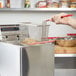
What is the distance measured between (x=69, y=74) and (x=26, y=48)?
1.13 m

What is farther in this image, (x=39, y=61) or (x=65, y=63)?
(x=65, y=63)

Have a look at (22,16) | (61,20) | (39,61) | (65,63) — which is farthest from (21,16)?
(39,61)

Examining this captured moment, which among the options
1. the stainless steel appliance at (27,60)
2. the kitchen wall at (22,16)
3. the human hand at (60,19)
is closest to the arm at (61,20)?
the human hand at (60,19)

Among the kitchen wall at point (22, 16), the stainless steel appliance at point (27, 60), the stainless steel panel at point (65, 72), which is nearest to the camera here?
the stainless steel appliance at point (27, 60)

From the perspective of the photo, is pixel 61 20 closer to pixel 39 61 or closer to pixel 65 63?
pixel 39 61

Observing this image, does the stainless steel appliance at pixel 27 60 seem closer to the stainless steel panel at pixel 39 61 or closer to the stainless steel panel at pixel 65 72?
the stainless steel panel at pixel 39 61

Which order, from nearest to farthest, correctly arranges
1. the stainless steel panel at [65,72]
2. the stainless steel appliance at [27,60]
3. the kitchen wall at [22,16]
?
the stainless steel appliance at [27,60], the stainless steel panel at [65,72], the kitchen wall at [22,16]

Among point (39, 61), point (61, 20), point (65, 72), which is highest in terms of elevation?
point (61, 20)

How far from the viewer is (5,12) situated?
7.10 feet

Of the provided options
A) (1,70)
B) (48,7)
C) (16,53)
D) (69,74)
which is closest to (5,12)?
(48,7)

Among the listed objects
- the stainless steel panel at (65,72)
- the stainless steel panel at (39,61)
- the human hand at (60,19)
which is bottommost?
the stainless steel panel at (65,72)

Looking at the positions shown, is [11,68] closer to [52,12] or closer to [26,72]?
[26,72]

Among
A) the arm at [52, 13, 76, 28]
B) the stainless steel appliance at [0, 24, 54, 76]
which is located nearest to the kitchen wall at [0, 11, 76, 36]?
the arm at [52, 13, 76, 28]

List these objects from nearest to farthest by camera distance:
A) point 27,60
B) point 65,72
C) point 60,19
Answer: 1. point 27,60
2. point 60,19
3. point 65,72
